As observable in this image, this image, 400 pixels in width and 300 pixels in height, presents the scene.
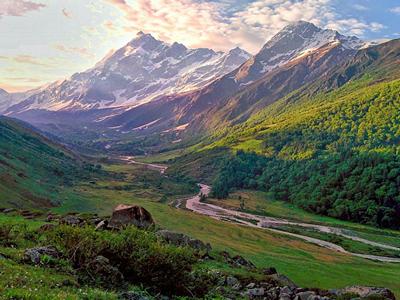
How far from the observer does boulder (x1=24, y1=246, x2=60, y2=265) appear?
1952 centimetres

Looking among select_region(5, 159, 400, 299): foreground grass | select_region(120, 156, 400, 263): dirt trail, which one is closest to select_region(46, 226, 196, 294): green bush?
select_region(5, 159, 400, 299): foreground grass

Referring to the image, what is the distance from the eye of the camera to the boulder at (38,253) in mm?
19516

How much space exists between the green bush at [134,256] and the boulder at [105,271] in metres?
0.34

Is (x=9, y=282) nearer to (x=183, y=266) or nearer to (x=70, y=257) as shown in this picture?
(x=70, y=257)

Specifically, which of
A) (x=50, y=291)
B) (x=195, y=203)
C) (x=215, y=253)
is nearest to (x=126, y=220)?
(x=215, y=253)

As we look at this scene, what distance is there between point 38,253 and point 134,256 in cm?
466

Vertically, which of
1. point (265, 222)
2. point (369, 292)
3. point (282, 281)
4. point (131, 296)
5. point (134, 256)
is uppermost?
point (134, 256)

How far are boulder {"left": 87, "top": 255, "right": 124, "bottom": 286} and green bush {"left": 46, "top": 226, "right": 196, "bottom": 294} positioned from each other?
0.34 meters

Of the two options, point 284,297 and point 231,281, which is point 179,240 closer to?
point 231,281

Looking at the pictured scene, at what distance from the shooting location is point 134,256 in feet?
69.1

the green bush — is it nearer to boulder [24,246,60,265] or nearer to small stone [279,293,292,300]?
boulder [24,246,60,265]

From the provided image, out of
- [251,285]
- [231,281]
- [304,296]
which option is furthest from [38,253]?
[304,296]

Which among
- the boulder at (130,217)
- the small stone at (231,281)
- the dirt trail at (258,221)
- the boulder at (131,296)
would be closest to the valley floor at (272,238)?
the dirt trail at (258,221)

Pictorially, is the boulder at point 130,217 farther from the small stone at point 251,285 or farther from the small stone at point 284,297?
the small stone at point 284,297
